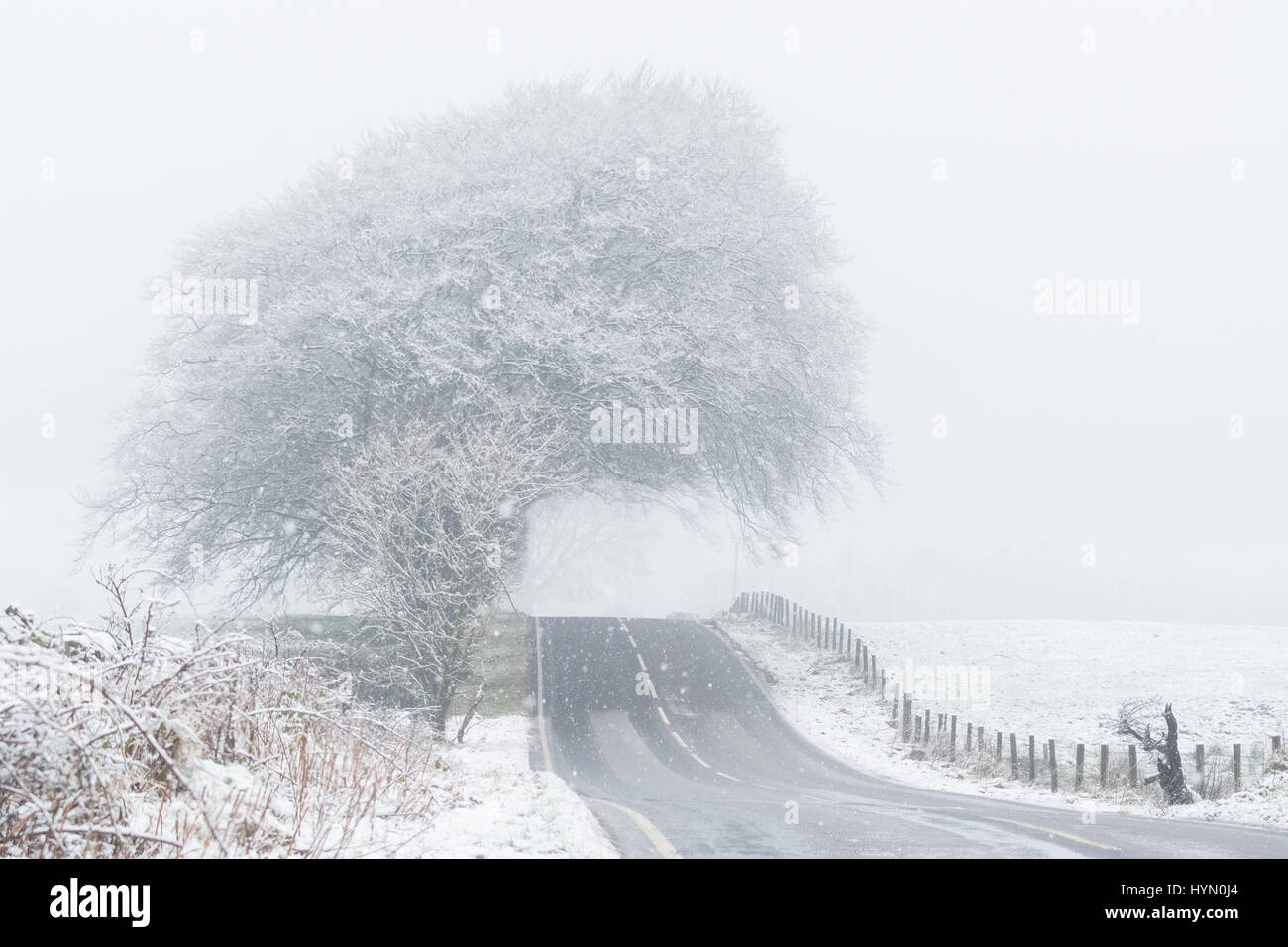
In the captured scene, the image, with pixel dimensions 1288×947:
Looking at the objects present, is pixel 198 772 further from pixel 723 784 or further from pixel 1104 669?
pixel 1104 669

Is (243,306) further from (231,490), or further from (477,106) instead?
(477,106)

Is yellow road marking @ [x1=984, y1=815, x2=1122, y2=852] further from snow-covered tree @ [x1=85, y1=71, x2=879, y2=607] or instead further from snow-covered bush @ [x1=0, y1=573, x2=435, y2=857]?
snow-covered tree @ [x1=85, y1=71, x2=879, y2=607]

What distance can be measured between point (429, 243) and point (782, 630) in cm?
1666

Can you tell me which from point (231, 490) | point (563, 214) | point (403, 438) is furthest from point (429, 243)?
point (231, 490)

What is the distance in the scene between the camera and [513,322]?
957 inches

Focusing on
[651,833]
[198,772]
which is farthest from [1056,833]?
[198,772]

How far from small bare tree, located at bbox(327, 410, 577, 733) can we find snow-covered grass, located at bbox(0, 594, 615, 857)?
38.5 feet

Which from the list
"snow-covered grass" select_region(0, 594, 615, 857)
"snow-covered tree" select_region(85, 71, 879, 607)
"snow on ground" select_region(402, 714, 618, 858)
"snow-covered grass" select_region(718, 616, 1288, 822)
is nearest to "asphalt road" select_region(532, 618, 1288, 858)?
"snow on ground" select_region(402, 714, 618, 858)

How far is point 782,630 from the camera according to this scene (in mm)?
33875

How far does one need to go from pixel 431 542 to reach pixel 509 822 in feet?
47.2

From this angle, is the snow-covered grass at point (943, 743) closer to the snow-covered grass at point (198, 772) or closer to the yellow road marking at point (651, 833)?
the yellow road marking at point (651, 833)

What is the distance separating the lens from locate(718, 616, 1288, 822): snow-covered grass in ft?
46.7

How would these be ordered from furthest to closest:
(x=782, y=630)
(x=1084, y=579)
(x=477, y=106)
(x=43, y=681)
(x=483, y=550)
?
(x=1084, y=579) → (x=782, y=630) → (x=477, y=106) → (x=483, y=550) → (x=43, y=681)

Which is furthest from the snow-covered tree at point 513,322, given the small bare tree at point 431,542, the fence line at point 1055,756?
the fence line at point 1055,756
